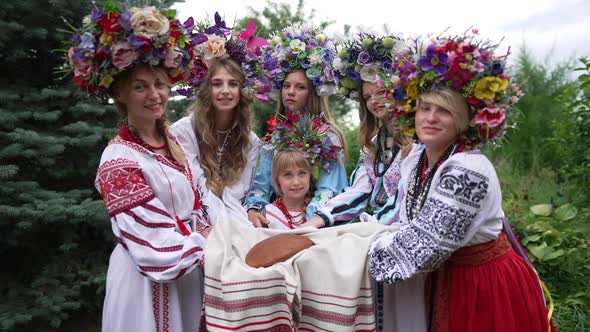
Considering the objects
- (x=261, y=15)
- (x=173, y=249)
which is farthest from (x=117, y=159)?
(x=261, y=15)

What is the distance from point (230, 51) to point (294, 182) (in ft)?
4.14

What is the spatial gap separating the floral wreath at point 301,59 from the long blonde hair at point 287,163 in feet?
2.29

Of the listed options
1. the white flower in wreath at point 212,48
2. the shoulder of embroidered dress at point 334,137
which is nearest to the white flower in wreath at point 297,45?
the white flower in wreath at point 212,48

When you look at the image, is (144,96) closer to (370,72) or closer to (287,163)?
(287,163)

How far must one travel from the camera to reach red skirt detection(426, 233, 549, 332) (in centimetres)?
268

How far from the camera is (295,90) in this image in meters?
4.70

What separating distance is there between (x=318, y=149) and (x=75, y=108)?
2336mm

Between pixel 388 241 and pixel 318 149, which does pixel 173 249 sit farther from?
pixel 318 149

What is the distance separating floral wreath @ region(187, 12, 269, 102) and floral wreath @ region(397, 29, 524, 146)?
6.67 ft

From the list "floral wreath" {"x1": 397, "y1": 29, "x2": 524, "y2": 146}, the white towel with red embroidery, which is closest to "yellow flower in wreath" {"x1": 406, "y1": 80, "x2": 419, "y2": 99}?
"floral wreath" {"x1": 397, "y1": 29, "x2": 524, "y2": 146}

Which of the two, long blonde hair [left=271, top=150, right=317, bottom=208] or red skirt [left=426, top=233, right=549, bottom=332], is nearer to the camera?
red skirt [left=426, top=233, right=549, bottom=332]

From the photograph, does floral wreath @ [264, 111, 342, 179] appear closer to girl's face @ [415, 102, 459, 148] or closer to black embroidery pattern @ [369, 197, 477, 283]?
girl's face @ [415, 102, 459, 148]

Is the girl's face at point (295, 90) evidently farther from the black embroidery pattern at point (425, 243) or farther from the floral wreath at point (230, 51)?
the black embroidery pattern at point (425, 243)

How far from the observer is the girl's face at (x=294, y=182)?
169 inches
